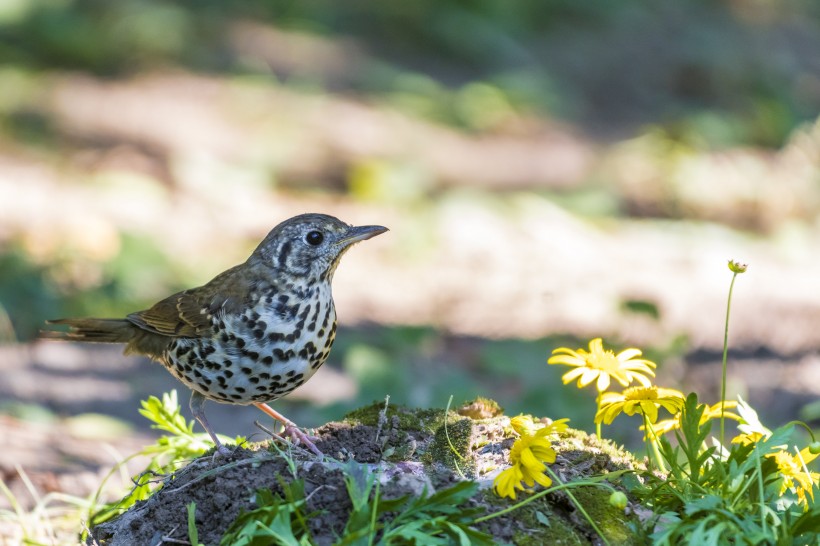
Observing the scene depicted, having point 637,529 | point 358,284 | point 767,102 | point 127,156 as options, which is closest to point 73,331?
point 637,529

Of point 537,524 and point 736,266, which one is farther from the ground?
point 736,266

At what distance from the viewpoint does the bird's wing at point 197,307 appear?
3943 mm

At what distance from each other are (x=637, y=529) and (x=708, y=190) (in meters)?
8.81

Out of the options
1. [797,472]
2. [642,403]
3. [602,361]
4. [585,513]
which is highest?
[602,361]

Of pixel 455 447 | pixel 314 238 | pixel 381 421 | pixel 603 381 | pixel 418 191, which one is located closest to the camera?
pixel 603 381

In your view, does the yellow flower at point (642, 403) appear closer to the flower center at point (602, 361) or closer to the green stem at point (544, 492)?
the flower center at point (602, 361)

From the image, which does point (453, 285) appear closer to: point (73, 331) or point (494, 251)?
point (494, 251)

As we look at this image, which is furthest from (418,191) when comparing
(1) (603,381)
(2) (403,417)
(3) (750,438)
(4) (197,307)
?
(1) (603,381)

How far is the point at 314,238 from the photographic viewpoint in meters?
3.97

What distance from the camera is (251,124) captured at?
11.2 meters

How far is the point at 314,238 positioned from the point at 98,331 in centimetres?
140

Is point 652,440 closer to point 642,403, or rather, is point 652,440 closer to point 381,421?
point 642,403

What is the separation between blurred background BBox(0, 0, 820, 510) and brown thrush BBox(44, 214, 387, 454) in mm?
1139

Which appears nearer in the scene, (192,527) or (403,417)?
(192,527)
